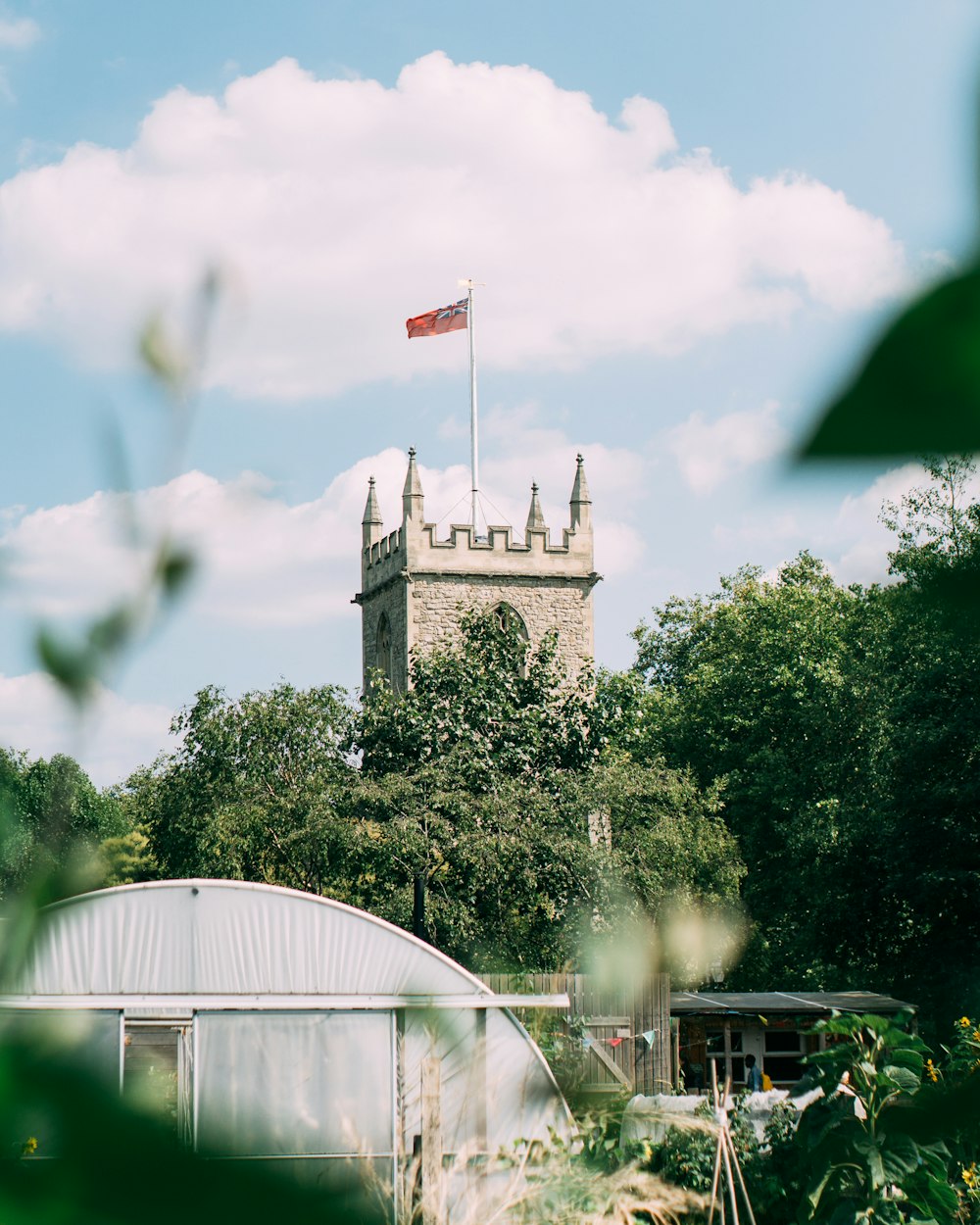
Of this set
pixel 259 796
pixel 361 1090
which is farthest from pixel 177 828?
pixel 361 1090

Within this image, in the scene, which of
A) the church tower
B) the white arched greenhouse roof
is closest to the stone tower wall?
the church tower

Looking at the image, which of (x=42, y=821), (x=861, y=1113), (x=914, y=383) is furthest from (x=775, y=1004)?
(x=914, y=383)

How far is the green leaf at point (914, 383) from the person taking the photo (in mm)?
346

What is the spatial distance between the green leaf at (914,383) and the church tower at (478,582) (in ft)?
147

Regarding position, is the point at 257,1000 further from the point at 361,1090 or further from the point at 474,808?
the point at 474,808

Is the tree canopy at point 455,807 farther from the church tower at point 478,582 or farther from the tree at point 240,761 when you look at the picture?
the church tower at point 478,582

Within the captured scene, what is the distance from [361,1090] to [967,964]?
54.8ft

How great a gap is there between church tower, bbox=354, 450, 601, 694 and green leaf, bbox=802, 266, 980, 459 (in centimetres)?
4485

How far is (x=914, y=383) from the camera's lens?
0.35 metres

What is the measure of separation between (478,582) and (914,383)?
46.2m

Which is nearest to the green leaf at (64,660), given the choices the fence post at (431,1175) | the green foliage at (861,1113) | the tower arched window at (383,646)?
the fence post at (431,1175)

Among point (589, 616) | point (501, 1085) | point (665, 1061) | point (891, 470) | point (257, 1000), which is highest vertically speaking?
point (589, 616)

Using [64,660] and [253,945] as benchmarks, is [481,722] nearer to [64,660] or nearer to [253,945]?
[253,945]

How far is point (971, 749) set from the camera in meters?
26.9
